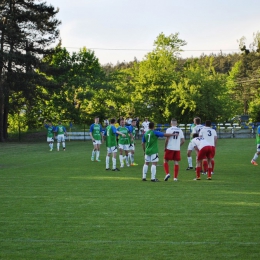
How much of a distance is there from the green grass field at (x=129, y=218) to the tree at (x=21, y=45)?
30.6m

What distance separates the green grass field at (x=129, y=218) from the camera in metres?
7.70

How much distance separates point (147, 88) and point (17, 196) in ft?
176

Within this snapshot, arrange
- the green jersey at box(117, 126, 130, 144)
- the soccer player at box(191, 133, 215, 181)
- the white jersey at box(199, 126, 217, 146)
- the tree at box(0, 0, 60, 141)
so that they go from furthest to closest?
the tree at box(0, 0, 60, 141)
the green jersey at box(117, 126, 130, 144)
the white jersey at box(199, 126, 217, 146)
the soccer player at box(191, 133, 215, 181)

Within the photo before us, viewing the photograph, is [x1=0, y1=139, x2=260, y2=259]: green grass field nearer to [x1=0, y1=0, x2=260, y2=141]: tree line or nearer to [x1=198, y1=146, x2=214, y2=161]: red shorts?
[x1=198, y1=146, x2=214, y2=161]: red shorts

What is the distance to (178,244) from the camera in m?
7.99

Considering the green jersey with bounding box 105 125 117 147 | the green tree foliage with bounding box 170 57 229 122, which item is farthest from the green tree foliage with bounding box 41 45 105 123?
the green jersey with bounding box 105 125 117 147

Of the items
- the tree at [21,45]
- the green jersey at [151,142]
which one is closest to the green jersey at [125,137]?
the green jersey at [151,142]

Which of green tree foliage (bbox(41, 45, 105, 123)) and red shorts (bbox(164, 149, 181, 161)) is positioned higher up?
green tree foliage (bbox(41, 45, 105, 123))

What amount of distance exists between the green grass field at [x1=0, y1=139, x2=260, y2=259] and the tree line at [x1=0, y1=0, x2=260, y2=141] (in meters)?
31.6

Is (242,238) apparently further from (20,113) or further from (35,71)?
(20,113)

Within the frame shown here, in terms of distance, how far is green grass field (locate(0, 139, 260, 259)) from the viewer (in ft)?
25.3

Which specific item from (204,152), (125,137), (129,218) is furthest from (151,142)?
(129,218)

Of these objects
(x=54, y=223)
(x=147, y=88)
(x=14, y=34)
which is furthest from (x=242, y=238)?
(x=147, y=88)

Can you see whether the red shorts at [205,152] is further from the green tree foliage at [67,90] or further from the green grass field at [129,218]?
the green tree foliage at [67,90]
